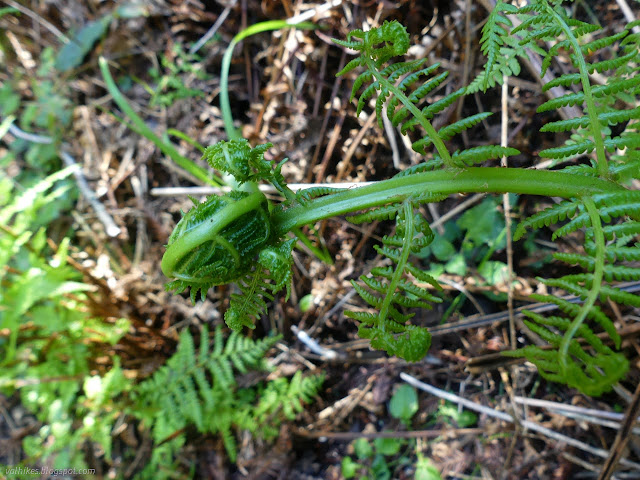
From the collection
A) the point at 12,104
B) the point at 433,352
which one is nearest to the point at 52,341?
the point at 12,104

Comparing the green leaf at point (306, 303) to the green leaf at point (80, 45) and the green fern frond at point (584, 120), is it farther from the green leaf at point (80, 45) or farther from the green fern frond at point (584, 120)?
the green leaf at point (80, 45)

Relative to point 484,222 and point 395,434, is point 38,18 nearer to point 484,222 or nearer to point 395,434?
point 484,222

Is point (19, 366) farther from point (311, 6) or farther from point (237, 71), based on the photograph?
point (311, 6)

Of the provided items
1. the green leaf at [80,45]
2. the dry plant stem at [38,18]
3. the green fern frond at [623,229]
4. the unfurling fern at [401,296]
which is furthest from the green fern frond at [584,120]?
the dry plant stem at [38,18]

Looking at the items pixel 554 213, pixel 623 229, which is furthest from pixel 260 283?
pixel 623 229

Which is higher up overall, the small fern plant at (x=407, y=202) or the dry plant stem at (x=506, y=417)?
the small fern plant at (x=407, y=202)

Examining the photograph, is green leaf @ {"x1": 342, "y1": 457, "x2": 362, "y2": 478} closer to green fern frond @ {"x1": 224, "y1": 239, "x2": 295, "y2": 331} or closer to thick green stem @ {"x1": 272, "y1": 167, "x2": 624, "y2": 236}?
green fern frond @ {"x1": 224, "y1": 239, "x2": 295, "y2": 331}
